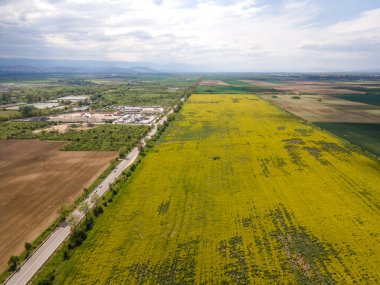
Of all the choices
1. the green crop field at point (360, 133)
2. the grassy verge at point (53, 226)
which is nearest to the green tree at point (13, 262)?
the grassy verge at point (53, 226)

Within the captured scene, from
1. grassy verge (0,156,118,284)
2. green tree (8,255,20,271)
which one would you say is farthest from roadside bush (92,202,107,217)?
green tree (8,255,20,271)

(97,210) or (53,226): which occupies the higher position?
(97,210)

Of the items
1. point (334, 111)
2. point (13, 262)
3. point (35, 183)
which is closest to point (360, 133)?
point (334, 111)

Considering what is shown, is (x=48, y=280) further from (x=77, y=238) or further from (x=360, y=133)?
(x=360, y=133)

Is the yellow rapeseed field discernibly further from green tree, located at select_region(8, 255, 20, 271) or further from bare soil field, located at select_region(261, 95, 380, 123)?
bare soil field, located at select_region(261, 95, 380, 123)

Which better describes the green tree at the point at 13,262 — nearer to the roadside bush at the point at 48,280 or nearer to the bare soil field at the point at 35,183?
the bare soil field at the point at 35,183

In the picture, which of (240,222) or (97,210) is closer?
(240,222)
